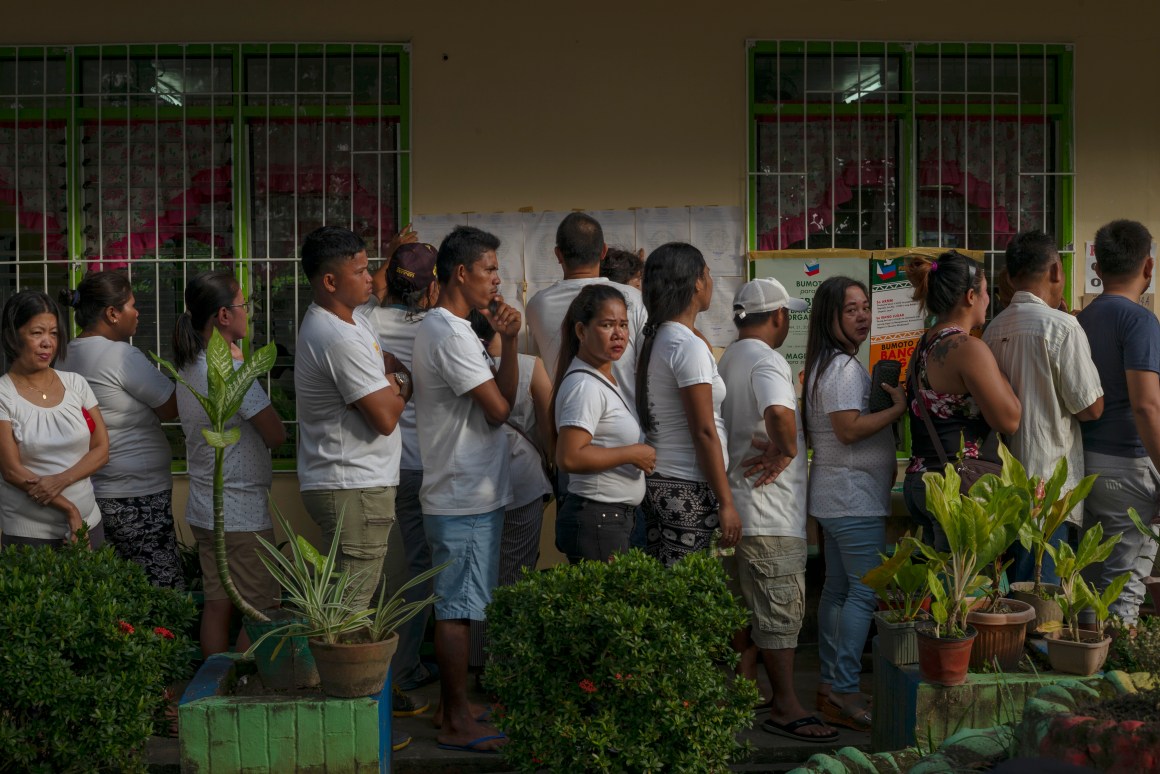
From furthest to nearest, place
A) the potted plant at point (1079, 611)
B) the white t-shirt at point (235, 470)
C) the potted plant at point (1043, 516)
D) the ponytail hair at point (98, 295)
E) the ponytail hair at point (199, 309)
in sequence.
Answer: the ponytail hair at point (98, 295) < the ponytail hair at point (199, 309) < the white t-shirt at point (235, 470) < the potted plant at point (1043, 516) < the potted plant at point (1079, 611)

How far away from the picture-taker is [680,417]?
4566mm

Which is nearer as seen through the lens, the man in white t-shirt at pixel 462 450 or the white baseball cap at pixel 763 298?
the man in white t-shirt at pixel 462 450

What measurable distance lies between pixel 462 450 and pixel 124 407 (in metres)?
1.63

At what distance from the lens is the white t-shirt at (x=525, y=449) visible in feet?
16.3

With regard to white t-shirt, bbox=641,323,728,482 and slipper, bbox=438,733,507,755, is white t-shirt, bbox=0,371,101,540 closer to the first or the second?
slipper, bbox=438,733,507,755

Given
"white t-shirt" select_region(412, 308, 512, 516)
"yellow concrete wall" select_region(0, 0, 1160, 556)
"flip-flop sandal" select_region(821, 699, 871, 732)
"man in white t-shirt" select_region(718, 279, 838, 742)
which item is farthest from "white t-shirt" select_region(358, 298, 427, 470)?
"flip-flop sandal" select_region(821, 699, 871, 732)

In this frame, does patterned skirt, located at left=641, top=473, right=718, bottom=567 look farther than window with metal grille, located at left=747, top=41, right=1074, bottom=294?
No

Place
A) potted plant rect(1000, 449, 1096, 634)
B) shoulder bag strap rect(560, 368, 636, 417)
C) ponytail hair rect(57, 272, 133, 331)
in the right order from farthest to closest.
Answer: ponytail hair rect(57, 272, 133, 331) → shoulder bag strap rect(560, 368, 636, 417) → potted plant rect(1000, 449, 1096, 634)

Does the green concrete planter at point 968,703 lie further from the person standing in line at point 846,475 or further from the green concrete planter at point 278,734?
the green concrete planter at point 278,734

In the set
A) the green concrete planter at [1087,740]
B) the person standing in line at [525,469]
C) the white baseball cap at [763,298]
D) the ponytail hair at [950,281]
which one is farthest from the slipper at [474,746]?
the ponytail hair at [950,281]

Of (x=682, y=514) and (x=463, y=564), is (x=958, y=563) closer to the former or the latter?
(x=682, y=514)

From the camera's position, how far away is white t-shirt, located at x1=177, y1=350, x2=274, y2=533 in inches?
186

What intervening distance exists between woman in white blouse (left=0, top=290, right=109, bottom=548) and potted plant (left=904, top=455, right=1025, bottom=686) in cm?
315

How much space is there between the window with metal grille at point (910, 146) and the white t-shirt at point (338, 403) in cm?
281
